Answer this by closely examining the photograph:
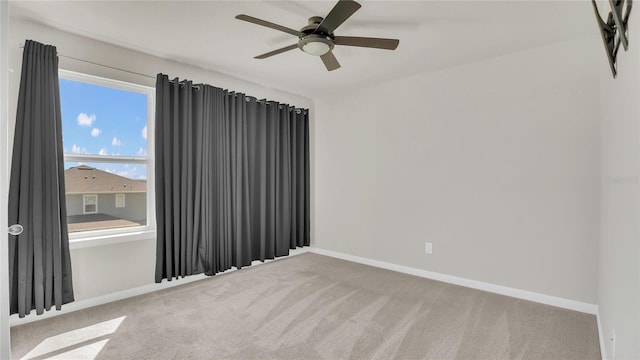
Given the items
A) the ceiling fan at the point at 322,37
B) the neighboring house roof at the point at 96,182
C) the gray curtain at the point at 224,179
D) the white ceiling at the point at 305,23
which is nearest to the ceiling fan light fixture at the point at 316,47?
the ceiling fan at the point at 322,37

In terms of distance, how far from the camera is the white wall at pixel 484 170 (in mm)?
2713

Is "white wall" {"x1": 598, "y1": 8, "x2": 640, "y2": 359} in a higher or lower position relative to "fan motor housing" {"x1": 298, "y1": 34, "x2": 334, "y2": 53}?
lower

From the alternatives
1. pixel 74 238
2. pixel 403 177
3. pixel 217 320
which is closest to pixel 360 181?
pixel 403 177

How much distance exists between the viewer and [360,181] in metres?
4.28

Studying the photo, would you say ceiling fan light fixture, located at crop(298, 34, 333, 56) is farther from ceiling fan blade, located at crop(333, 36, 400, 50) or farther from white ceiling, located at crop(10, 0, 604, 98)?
white ceiling, located at crop(10, 0, 604, 98)

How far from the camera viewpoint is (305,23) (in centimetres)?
247

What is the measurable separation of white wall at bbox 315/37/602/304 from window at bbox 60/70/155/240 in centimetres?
250

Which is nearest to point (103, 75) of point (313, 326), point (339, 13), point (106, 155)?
point (106, 155)

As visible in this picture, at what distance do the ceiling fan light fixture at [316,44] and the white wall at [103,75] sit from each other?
178cm

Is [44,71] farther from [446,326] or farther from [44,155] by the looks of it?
[446,326]

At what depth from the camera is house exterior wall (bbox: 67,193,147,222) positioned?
276 cm

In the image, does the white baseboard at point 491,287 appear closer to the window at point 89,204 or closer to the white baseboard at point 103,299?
the white baseboard at point 103,299

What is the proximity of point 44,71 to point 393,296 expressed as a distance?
3.61 metres

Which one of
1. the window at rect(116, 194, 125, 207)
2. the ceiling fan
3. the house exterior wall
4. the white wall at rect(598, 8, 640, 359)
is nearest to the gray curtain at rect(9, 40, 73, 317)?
the house exterior wall
